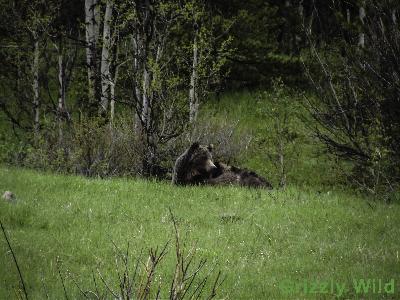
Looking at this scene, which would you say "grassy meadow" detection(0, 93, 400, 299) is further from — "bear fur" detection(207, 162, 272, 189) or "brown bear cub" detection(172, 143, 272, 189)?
"bear fur" detection(207, 162, 272, 189)

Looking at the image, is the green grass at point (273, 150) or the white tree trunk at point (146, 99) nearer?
the white tree trunk at point (146, 99)

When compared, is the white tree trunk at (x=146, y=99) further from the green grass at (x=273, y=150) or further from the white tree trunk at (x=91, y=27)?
the green grass at (x=273, y=150)

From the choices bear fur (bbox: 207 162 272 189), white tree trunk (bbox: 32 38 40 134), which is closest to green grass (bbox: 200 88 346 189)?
bear fur (bbox: 207 162 272 189)

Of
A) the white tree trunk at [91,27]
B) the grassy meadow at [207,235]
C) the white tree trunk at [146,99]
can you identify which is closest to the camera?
the grassy meadow at [207,235]

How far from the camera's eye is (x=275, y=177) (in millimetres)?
20094

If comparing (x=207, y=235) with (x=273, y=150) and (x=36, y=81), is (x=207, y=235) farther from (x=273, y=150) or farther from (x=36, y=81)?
(x=36, y=81)

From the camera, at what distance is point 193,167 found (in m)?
13.3

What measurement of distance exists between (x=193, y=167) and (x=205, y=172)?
31cm

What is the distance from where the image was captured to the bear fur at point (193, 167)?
13.1 meters

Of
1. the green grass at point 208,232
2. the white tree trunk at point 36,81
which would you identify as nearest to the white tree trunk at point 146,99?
the green grass at point 208,232

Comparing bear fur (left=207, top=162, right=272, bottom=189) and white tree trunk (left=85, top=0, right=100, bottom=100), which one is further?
white tree trunk (left=85, top=0, right=100, bottom=100)

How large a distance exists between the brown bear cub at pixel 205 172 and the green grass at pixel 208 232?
0.89 m

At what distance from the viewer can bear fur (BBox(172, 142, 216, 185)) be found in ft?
43.1

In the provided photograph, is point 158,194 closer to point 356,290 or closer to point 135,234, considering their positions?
point 135,234
